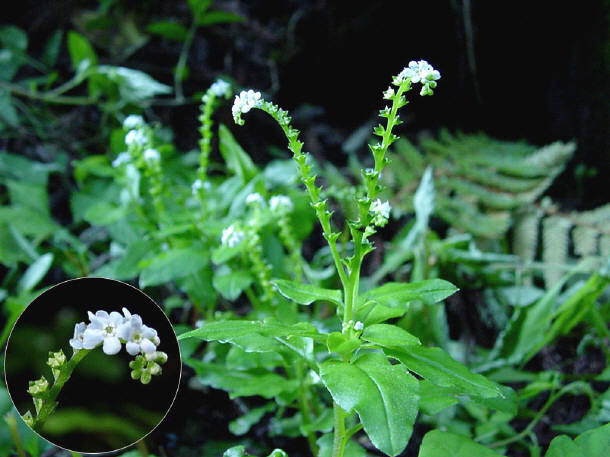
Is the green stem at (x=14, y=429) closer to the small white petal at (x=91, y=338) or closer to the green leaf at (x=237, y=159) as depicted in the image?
the small white petal at (x=91, y=338)

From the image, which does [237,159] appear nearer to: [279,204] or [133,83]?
[279,204]

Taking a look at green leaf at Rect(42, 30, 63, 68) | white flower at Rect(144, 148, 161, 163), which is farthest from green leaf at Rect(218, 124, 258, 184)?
green leaf at Rect(42, 30, 63, 68)

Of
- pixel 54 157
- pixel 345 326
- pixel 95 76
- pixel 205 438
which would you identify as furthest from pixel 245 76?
pixel 345 326

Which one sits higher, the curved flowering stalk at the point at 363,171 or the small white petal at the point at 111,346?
the curved flowering stalk at the point at 363,171

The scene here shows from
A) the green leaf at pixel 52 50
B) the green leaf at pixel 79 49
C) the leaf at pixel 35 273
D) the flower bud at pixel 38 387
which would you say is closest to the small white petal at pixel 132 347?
the flower bud at pixel 38 387

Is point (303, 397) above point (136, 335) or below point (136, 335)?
below

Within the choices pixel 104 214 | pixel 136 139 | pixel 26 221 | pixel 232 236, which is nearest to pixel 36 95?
pixel 26 221
